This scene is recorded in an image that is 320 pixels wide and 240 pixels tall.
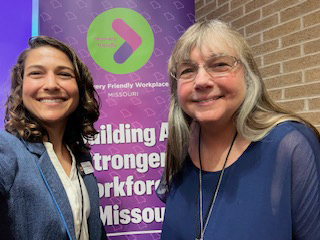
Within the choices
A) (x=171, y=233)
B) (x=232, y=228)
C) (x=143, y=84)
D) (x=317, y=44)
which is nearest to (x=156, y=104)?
(x=143, y=84)

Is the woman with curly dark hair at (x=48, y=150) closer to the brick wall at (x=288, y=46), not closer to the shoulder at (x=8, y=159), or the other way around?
the shoulder at (x=8, y=159)

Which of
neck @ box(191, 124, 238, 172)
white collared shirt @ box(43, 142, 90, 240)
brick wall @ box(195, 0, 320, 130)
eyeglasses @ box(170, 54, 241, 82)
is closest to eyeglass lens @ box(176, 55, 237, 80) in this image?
eyeglasses @ box(170, 54, 241, 82)

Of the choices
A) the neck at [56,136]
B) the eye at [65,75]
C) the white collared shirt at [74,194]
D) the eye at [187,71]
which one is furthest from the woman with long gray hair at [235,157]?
the neck at [56,136]

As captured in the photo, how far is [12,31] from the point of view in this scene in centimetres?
249

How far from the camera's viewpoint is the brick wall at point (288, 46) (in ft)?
6.24

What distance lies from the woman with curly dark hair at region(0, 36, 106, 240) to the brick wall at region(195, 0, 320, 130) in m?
1.29

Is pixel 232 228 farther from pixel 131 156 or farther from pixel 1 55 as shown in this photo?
pixel 1 55

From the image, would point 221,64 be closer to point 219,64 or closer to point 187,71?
point 219,64

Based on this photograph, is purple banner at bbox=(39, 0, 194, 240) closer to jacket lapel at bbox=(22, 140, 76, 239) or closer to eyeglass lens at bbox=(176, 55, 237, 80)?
jacket lapel at bbox=(22, 140, 76, 239)

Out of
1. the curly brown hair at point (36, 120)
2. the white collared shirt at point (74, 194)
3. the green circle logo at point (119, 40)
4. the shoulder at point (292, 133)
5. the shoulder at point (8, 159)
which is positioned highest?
the green circle logo at point (119, 40)

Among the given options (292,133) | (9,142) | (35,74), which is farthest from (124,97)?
(292,133)

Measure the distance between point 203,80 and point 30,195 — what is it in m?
0.78

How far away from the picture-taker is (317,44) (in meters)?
1.86

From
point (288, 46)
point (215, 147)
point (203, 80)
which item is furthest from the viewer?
point (288, 46)
